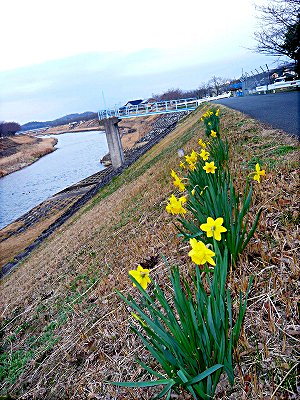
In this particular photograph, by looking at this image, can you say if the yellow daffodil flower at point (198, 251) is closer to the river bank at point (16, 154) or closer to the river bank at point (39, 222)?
the river bank at point (39, 222)

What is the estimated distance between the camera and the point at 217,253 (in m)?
1.88

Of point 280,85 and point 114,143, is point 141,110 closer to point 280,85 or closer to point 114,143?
point 114,143

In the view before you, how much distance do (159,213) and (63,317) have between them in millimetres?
2072

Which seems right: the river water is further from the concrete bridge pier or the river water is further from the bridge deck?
the bridge deck

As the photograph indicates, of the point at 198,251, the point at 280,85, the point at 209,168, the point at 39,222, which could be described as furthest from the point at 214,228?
the point at 280,85

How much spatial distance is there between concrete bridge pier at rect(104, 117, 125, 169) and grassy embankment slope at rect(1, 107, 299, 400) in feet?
86.9

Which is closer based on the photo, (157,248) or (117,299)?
(117,299)

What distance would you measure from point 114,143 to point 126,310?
103 feet

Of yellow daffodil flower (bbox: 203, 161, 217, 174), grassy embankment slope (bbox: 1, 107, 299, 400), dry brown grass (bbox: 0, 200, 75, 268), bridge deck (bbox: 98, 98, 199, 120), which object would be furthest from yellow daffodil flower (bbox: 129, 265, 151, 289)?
bridge deck (bbox: 98, 98, 199, 120)

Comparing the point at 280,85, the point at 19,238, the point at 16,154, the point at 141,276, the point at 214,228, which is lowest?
the point at 19,238

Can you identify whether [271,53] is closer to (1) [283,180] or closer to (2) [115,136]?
(2) [115,136]

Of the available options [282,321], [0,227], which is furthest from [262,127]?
[0,227]

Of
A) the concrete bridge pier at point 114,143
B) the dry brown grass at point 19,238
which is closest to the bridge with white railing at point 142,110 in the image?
the concrete bridge pier at point 114,143

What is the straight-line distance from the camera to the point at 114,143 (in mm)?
33500
